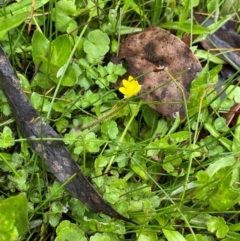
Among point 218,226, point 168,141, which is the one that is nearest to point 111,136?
point 168,141

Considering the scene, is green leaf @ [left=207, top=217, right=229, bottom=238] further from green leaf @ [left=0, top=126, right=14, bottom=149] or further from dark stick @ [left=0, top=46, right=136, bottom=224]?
green leaf @ [left=0, top=126, right=14, bottom=149]

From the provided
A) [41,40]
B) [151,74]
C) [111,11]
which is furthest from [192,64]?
[41,40]

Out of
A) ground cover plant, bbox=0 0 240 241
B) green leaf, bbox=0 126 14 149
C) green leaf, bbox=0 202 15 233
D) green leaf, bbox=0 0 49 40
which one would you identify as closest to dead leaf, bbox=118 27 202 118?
ground cover plant, bbox=0 0 240 241

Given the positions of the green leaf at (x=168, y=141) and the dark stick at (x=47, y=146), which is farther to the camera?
the green leaf at (x=168, y=141)

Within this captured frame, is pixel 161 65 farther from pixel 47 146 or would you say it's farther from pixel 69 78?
pixel 47 146

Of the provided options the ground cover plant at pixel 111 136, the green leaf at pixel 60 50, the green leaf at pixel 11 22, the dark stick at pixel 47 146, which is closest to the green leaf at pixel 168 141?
the ground cover plant at pixel 111 136

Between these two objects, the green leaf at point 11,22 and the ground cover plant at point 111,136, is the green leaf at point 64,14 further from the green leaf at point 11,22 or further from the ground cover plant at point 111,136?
the green leaf at point 11,22
